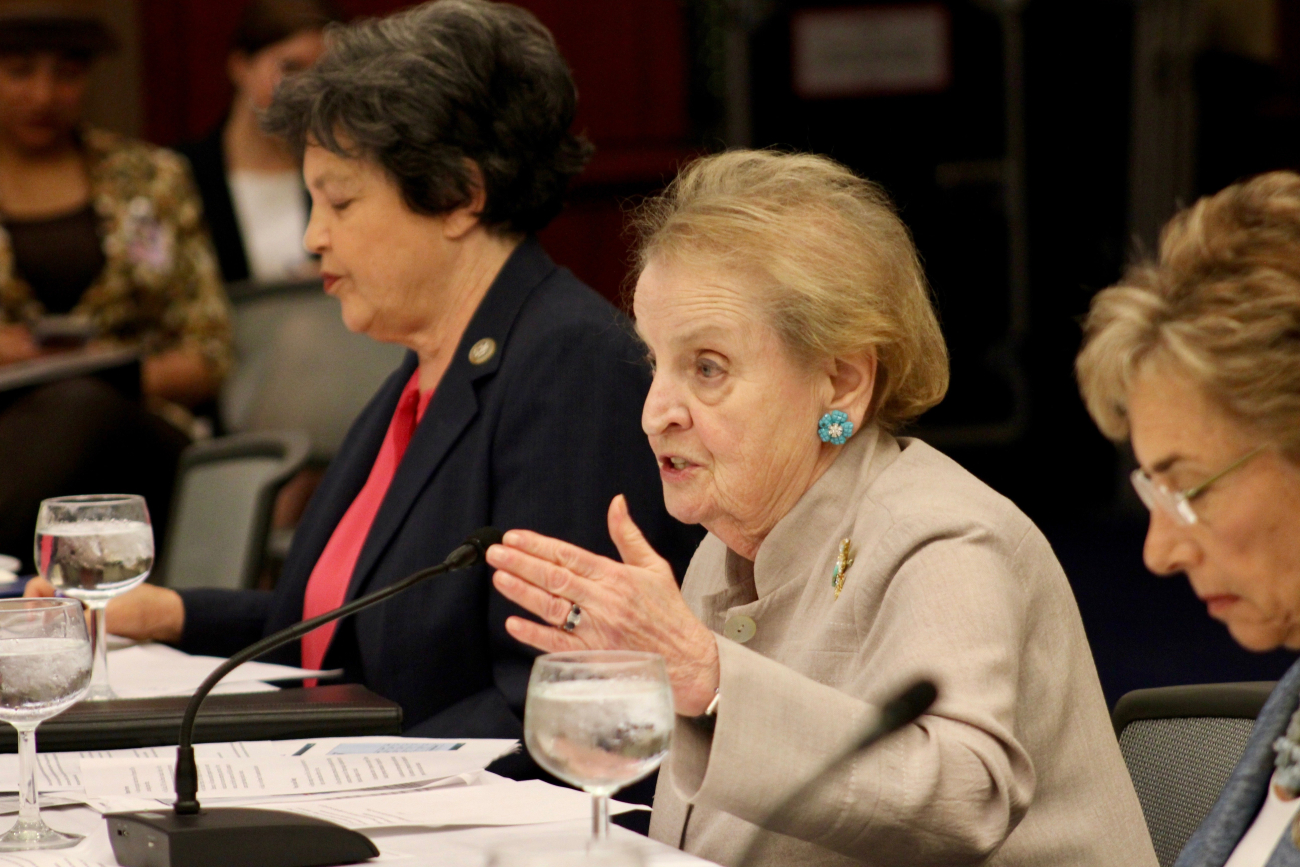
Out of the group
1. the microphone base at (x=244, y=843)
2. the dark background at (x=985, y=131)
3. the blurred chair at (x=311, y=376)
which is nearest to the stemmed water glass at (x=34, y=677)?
the microphone base at (x=244, y=843)

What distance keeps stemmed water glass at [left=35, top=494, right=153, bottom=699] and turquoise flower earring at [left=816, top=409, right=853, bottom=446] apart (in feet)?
2.61

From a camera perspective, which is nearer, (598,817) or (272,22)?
(598,817)

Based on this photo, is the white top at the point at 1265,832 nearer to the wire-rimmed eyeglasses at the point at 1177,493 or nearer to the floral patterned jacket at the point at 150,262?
the wire-rimmed eyeglasses at the point at 1177,493

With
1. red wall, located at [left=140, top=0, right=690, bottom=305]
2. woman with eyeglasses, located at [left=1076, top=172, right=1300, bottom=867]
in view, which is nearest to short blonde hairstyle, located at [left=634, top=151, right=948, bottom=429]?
woman with eyeglasses, located at [left=1076, top=172, right=1300, bottom=867]

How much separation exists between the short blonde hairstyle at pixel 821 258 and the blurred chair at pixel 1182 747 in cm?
38

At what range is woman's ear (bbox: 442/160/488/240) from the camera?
2307 millimetres

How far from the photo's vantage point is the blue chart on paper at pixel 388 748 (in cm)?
160

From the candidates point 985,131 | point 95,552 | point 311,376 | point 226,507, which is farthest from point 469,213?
point 985,131

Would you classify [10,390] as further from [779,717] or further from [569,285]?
[779,717]

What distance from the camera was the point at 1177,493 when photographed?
124cm

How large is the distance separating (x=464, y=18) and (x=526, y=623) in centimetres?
118

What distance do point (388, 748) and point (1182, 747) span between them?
0.77 metres

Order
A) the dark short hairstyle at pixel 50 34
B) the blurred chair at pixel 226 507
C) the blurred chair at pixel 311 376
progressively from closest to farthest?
the blurred chair at pixel 226 507
the blurred chair at pixel 311 376
the dark short hairstyle at pixel 50 34

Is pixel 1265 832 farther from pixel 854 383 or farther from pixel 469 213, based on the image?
pixel 469 213
